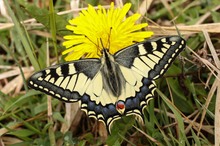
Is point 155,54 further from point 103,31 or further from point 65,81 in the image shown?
point 65,81

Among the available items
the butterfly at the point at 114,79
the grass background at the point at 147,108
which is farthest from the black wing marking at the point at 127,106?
the grass background at the point at 147,108

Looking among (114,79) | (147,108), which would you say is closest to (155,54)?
(114,79)

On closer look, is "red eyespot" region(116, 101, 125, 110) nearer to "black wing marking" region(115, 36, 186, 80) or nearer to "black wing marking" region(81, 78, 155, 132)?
"black wing marking" region(81, 78, 155, 132)

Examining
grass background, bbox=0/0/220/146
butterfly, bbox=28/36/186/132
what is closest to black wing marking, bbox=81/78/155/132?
butterfly, bbox=28/36/186/132

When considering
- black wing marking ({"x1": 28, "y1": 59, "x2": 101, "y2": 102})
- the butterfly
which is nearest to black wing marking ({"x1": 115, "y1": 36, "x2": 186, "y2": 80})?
the butterfly

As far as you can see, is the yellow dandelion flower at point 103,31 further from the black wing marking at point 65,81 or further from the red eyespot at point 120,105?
the red eyespot at point 120,105

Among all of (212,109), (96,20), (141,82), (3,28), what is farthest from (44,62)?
(212,109)

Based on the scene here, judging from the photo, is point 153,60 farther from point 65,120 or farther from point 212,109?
point 65,120

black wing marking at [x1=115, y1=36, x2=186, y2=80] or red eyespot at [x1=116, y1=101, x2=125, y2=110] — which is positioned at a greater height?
black wing marking at [x1=115, y1=36, x2=186, y2=80]

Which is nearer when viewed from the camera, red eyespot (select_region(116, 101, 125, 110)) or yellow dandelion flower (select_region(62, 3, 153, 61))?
red eyespot (select_region(116, 101, 125, 110))
